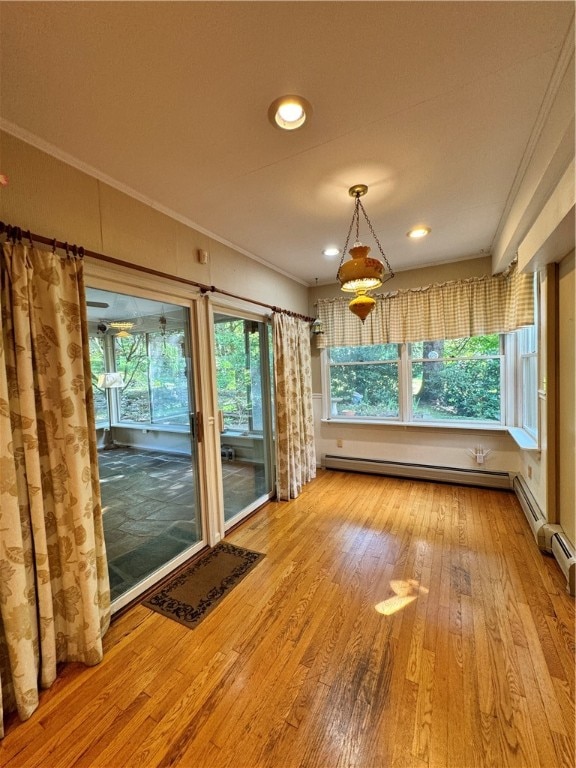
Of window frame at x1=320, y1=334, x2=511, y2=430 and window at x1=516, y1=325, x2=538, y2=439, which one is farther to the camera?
window frame at x1=320, y1=334, x2=511, y2=430

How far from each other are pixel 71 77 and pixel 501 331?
3.96 meters

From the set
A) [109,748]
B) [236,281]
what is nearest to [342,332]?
[236,281]

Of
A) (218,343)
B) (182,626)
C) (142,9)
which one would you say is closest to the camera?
(142,9)

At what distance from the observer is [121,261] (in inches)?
75.0

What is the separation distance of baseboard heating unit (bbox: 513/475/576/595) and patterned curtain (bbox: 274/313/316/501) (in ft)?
7.31

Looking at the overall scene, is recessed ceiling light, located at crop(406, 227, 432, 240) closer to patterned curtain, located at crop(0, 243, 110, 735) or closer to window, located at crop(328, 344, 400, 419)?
window, located at crop(328, 344, 400, 419)

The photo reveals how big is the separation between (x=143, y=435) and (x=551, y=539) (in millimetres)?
3252

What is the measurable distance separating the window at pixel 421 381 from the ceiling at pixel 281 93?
1.90m

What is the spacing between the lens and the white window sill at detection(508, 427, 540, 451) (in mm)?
2706

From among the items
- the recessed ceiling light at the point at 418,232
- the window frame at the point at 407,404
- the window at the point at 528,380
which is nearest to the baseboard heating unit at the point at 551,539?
the window at the point at 528,380

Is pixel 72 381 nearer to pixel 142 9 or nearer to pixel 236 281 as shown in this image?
pixel 142 9

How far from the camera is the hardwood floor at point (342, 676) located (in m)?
1.20

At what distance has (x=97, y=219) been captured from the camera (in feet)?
6.03

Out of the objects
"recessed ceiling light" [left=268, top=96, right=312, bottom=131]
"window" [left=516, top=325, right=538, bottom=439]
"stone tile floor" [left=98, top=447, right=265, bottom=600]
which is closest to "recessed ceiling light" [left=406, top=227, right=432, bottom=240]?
"window" [left=516, top=325, right=538, bottom=439]
